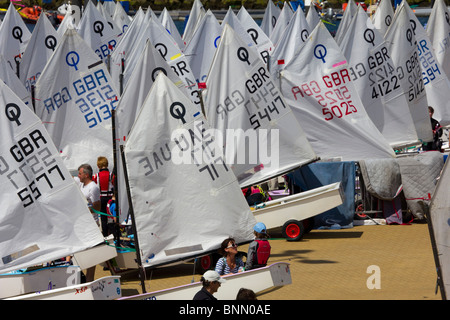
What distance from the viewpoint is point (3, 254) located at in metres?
10.3

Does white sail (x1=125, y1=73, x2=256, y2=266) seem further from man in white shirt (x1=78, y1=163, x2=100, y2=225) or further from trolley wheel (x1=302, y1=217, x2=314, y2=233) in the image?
trolley wheel (x1=302, y1=217, x2=314, y2=233)

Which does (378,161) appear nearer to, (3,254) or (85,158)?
(85,158)

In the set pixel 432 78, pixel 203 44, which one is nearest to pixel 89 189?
pixel 203 44

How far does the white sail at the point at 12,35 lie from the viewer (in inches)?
983

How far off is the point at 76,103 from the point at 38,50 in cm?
511

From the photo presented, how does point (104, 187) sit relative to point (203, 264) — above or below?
above

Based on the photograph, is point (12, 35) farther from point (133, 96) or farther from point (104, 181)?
point (104, 181)

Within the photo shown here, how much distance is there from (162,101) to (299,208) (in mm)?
4299

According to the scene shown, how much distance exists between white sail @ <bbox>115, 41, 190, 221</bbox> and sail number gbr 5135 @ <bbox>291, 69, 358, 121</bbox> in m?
2.70

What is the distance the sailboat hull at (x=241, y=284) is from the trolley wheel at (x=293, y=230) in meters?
4.29

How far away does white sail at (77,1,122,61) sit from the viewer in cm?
2608

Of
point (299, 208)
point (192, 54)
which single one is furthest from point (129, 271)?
point (192, 54)

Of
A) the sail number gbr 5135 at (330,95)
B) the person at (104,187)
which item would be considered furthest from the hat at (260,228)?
the sail number gbr 5135 at (330,95)

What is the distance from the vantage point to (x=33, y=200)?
1047cm
